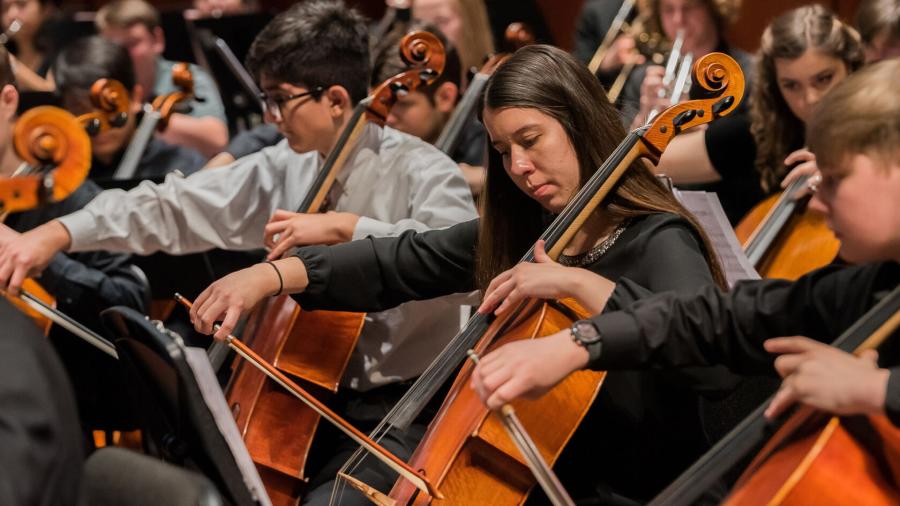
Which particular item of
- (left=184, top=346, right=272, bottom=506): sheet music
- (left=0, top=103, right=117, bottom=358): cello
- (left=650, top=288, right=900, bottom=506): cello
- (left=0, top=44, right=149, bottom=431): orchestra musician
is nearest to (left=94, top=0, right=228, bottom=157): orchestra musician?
(left=0, top=44, right=149, bottom=431): orchestra musician

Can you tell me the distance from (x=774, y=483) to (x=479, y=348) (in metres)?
0.57

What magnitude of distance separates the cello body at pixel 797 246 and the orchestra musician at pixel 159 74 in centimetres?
212

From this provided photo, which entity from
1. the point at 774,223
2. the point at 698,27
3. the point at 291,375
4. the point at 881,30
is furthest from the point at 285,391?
the point at 698,27

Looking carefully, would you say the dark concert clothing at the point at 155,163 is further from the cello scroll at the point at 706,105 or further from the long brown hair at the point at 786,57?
the cello scroll at the point at 706,105

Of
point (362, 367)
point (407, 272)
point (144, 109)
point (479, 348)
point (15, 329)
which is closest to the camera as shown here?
point (15, 329)

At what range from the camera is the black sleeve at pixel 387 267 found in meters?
1.93

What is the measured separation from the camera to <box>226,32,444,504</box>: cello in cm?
198

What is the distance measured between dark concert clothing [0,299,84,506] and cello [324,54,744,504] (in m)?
0.57

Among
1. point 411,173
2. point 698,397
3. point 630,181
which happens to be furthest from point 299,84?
point 698,397

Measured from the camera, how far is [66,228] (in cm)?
219

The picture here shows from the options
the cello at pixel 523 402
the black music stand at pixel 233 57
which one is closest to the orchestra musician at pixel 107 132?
the black music stand at pixel 233 57

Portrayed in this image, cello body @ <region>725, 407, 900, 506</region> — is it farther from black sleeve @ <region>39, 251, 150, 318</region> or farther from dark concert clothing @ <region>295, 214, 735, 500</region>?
black sleeve @ <region>39, 251, 150, 318</region>

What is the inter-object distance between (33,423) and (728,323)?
0.76m

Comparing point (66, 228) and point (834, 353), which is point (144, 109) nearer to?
point (66, 228)
